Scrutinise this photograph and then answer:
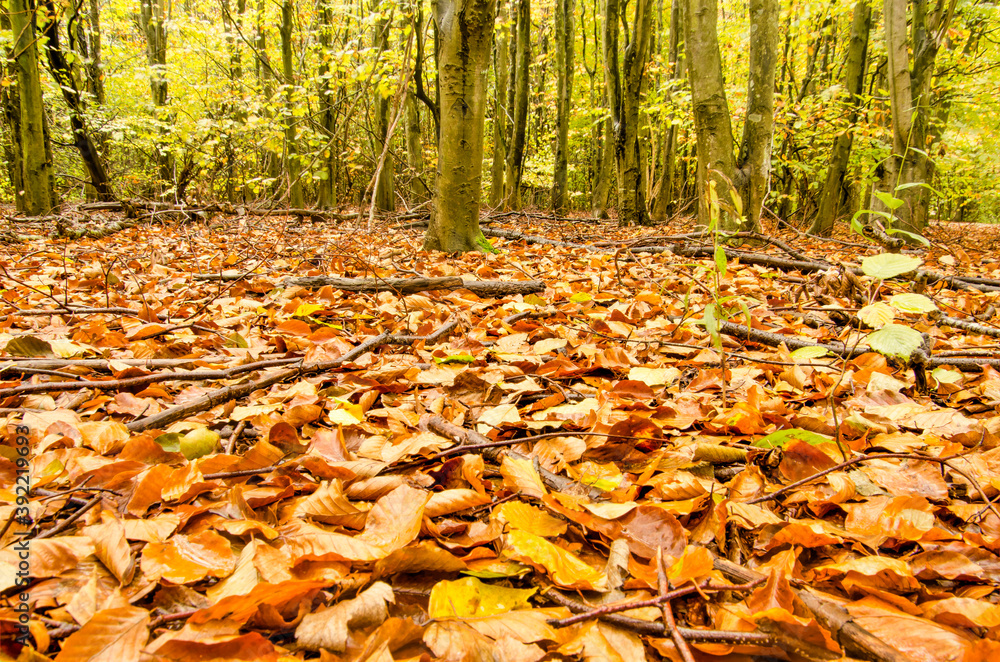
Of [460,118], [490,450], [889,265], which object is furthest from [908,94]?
[490,450]

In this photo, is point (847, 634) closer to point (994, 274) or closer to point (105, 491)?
point (105, 491)

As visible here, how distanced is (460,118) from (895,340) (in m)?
3.61

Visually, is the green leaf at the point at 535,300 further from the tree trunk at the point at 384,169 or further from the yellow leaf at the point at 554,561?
the tree trunk at the point at 384,169

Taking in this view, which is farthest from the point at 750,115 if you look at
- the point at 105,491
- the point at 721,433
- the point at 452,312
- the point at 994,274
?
the point at 105,491

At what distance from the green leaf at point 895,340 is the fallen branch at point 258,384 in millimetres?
1528

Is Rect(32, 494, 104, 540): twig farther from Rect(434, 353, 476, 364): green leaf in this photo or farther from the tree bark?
the tree bark

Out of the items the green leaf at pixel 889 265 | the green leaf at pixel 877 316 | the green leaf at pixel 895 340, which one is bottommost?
the green leaf at pixel 895 340

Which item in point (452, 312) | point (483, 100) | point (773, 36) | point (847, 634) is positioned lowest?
point (847, 634)

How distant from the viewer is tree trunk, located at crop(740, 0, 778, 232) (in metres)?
4.98

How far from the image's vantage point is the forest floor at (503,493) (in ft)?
2.39

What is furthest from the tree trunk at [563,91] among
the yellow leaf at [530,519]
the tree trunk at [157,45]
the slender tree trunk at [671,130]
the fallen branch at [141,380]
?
the tree trunk at [157,45]

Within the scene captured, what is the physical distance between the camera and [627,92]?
311 inches

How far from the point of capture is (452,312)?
2574mm

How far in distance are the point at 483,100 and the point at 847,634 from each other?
13.6ft
